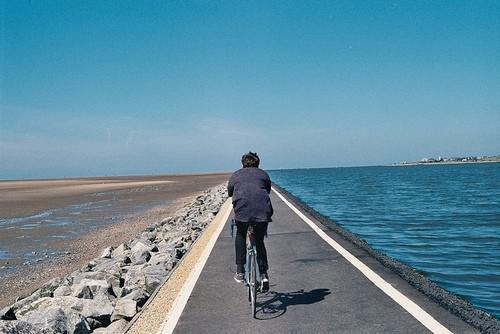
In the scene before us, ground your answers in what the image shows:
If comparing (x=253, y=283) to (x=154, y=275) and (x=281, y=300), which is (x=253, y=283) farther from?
Answer: (x=154, y=275)

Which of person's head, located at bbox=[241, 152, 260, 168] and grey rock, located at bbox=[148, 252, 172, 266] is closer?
person's head, located at bbox=[241, 152, 260, 168]

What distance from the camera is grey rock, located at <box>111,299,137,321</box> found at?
20.2 feet

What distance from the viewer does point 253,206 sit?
19.7 feet

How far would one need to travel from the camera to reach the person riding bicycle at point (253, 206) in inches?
236

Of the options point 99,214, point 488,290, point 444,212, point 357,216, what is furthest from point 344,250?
point 99,214

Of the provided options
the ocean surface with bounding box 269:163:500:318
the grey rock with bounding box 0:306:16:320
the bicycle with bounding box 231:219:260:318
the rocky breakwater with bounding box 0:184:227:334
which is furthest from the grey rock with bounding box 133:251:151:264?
the ocean surface with bounding box 269:163:500:318

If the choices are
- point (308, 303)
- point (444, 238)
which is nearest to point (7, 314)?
point (308, 303)

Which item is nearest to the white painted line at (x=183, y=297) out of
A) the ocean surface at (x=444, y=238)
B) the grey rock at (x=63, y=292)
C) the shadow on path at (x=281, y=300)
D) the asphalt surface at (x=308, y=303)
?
the asphalt surface at (x=308, y=303)

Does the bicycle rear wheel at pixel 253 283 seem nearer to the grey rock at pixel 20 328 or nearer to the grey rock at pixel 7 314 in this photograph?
the grey rock at pixel 20 328

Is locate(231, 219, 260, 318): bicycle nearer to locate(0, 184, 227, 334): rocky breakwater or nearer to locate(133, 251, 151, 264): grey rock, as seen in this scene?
locate(0, 184, 227, 334): rocky breakwater

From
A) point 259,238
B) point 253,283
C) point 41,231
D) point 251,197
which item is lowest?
point 41,231

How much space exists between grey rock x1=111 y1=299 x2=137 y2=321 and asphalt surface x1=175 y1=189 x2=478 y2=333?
0.70 meters

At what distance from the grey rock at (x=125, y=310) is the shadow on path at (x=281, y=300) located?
1.61 metres

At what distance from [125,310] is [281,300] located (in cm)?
201
